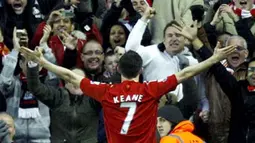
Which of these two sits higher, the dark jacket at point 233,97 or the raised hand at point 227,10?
the raised hand at point 227,10

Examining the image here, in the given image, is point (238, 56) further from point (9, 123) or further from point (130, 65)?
point (9, 123)

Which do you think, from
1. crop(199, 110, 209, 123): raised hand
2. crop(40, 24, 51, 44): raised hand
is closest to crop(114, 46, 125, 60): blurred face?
crop(40, 24, 51, 44): raised hand

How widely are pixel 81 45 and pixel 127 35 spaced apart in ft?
2.62

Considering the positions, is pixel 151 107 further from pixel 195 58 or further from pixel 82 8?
pixel 82 8

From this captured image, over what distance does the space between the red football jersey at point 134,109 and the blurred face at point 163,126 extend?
2.27 ft

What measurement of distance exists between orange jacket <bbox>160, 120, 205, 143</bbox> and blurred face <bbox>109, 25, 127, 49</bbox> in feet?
12.5

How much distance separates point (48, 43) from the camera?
14477 millimetres

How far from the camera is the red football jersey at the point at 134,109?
35.4 ft

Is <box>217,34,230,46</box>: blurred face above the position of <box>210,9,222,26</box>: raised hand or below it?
below

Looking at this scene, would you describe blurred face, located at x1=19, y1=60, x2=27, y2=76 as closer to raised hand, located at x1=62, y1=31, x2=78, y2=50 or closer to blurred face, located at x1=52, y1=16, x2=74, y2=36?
raised hand, located at x1=62, y1=31, x2=78, y2=50

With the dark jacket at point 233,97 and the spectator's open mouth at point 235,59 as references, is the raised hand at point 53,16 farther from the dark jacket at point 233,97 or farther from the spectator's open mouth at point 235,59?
the dark jacket at point 233,97

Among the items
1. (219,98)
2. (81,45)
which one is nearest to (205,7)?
(81,45)

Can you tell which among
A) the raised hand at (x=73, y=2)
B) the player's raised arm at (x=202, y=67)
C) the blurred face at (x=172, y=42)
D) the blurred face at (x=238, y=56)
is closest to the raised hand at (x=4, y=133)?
the player's raised arm at (x=202, y=67)

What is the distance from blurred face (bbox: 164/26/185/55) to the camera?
1375 cm
